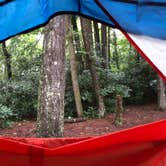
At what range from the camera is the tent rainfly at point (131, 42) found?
1.86 m

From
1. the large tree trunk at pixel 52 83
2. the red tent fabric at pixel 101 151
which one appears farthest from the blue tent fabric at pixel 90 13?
the large tree trunk at pixel 52 83

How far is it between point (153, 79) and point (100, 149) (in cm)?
889

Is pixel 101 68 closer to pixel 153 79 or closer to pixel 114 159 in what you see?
pixel 153 79

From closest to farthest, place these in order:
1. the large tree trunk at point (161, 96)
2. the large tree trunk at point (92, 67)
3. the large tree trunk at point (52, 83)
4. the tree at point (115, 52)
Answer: the large tree trunk at point (52, 83) < the large tree trunk at point (92, 67) < the large tree trunk at point (161, 96) < the tree at point (115, 52)

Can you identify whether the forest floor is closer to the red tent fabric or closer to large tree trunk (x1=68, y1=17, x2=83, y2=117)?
large tree trunk (x1=68, y1=17, x2=83, y2=117)

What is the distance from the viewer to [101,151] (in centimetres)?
193

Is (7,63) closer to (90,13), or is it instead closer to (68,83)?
(68,83)

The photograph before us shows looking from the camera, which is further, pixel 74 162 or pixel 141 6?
pixel 141 6

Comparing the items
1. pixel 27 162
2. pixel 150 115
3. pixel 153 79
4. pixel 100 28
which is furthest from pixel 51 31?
pixel 100 28

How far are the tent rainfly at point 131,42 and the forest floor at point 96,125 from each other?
161 inches

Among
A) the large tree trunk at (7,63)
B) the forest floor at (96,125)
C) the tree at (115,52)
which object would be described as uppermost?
the tree at (115,52)

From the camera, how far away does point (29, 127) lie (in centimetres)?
718

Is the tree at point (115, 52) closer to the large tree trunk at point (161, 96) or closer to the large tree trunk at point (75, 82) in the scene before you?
the large tree trunk at point (161, 96)

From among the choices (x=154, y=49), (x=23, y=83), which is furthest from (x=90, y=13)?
(x=23, y=83)
